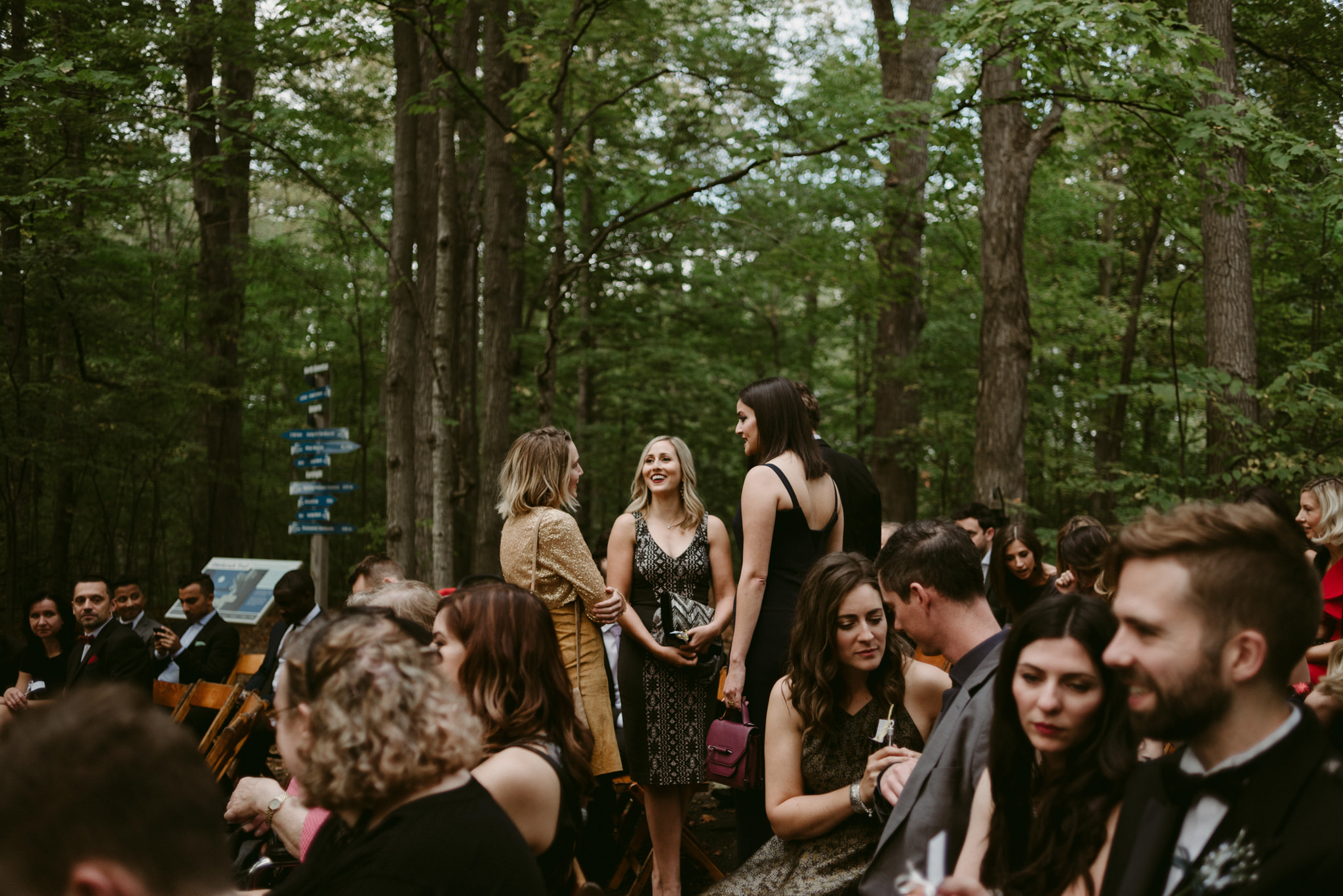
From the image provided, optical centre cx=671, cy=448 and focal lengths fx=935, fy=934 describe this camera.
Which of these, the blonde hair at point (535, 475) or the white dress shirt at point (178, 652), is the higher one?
the blonde hair at point (535, 475)

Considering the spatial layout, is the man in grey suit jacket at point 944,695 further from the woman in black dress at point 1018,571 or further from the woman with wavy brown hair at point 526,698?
the woman in black dress at point 1018,571

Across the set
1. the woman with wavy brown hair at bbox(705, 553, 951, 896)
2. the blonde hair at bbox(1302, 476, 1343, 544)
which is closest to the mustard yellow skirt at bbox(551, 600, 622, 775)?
the woman with wavy brown hair at bbox(705, 553, 951, 896)

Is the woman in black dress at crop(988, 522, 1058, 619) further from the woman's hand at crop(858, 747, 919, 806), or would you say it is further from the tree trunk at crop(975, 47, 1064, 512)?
the tree trunk at crop(975, 47, 1064, 512)

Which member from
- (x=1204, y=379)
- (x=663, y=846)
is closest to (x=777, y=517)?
(x=663, y=846)

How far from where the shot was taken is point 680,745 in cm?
431

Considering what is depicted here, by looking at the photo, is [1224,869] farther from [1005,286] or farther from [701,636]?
[1005,286]

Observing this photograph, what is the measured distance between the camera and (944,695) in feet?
8.68

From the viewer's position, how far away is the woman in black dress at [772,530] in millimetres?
4043

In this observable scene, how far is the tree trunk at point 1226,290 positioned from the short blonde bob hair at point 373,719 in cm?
805

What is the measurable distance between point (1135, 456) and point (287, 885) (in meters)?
17.4

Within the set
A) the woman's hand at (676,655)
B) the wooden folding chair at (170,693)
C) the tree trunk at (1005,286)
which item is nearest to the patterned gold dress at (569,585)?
the woman's hand at (676,655)

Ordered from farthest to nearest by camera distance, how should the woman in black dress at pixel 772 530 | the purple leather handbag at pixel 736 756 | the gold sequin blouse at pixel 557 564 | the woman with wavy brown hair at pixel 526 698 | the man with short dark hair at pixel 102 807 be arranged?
1. the gold sequin blouse at pixel 557 564
2. the woman in black dress at pixel 772 530
3. the purple leather handbag at pixel 736 756
4. the woman with wavy brown hair at pixel 526 698
5. the man with short dark hair at pixel 102 807

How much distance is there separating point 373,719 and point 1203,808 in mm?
1511

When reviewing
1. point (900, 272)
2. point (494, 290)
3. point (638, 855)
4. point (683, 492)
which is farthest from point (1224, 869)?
point (900, 272)
